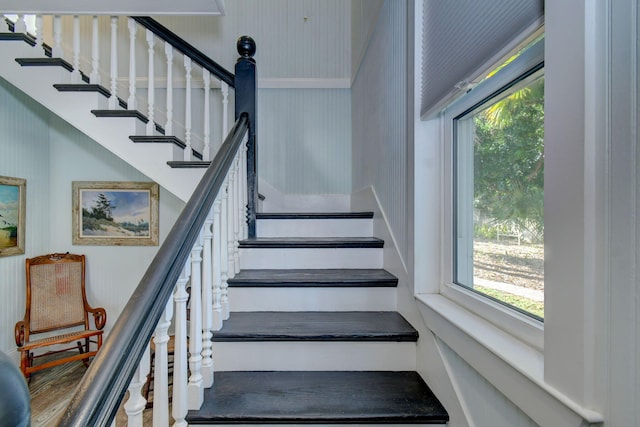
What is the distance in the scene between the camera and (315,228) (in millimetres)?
2170

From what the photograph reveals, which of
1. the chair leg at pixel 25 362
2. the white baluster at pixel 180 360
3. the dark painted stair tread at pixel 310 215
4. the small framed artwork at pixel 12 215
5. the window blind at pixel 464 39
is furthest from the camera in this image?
the small framed artwork at pixel 12 215

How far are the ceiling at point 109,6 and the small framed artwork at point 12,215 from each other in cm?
148

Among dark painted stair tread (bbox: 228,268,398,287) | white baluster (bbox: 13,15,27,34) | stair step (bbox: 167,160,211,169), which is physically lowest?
dark painted stair tread (bbox: 228,268,398,287)

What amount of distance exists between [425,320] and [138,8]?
105 inches

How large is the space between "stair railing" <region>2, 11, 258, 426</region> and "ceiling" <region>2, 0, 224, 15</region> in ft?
2.15

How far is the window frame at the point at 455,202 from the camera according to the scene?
76 centimetres

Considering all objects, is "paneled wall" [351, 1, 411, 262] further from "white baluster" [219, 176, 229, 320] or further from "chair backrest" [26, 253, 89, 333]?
"chair backrest" [26, 253, 89, 333]

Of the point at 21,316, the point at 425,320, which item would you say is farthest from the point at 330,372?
the point at 21,316

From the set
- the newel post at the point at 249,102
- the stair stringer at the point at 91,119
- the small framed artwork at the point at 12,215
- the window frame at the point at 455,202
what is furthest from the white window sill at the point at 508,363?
the small framed artwork at the point at 12,215

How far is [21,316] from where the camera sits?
3018 millimetres

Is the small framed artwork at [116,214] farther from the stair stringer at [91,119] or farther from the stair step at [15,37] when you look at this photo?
the stair step at [15,37]

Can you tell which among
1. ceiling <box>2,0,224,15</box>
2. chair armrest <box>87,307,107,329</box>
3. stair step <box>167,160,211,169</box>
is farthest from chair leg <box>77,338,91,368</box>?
ceiling <box>2,0,224,15</box>

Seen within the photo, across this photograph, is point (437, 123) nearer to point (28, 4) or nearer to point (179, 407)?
point (179, 407)

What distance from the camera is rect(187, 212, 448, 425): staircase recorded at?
1.05 meters
